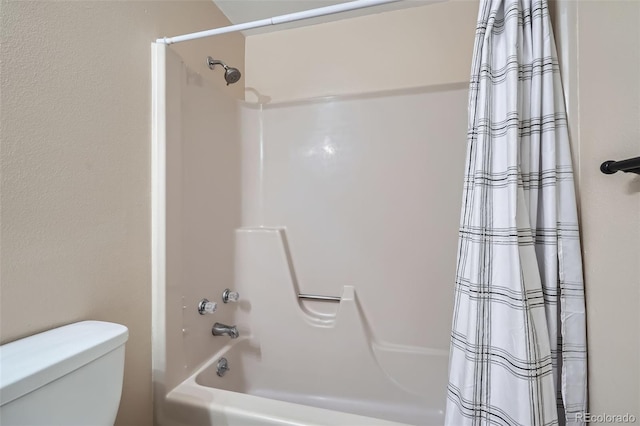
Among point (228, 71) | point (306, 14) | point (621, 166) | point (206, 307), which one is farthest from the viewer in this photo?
point (228, 71)

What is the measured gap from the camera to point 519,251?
71cm

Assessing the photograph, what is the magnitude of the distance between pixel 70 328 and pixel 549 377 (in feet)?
3.96

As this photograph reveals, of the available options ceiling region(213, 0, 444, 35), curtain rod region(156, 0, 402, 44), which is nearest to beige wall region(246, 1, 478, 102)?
ceiling region(213, 0, 444, 35)

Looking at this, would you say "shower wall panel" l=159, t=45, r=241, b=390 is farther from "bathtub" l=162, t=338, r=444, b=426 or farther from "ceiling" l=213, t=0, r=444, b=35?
"ceiling" l=213, t=0, r=444, b=35

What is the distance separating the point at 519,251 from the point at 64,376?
1.09 m

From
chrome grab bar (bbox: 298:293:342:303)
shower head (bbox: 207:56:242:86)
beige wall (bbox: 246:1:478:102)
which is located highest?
beige wall (bbox: 246:1:478:102)

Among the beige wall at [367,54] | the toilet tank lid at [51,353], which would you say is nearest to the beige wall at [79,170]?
the toilet tank lid at [51,353]

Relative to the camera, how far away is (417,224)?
1.54 metres

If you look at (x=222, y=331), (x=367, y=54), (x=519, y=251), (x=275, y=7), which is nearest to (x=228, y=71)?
(x=275, y=7)

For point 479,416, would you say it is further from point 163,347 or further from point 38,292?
point 38,292

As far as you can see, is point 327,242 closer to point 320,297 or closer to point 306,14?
point 320,297

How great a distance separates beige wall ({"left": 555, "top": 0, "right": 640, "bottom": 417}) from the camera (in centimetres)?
64

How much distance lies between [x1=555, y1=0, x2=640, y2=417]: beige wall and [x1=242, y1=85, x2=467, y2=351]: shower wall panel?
78cm

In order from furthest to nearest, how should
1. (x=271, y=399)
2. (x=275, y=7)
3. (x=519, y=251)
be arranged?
(x=275, y=7) → (x=271, y=399) → (x=519, y=251)
